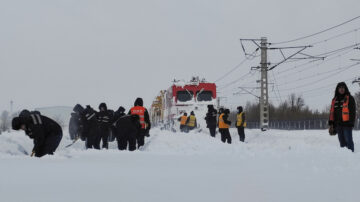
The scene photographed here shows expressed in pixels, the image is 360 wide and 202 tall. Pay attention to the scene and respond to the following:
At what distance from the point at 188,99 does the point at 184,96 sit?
10.5 inches

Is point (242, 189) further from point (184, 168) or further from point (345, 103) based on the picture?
point (345, 103)

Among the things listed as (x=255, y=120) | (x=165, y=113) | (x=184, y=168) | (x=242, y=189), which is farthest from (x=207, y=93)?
(x=255, y=120)

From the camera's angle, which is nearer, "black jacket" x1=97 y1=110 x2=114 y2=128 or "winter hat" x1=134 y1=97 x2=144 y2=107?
"winter hat" x1=134 y1=97 x2=144 y2=107

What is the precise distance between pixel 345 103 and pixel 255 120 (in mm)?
58795

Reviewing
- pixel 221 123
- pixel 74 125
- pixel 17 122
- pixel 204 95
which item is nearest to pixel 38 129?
pixel 17 122

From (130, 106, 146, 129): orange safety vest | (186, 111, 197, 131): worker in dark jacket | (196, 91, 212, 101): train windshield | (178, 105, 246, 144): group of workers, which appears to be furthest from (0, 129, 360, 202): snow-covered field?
(196, 91, 212, 101): train windshield

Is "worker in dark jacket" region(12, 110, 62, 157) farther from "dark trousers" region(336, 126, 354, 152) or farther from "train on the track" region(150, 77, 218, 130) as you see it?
"train on the track" region(150, 77, 218, 130)

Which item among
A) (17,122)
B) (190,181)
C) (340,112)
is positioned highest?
(340,112)

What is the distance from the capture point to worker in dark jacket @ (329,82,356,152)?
10.4 meters

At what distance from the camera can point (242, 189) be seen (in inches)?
192

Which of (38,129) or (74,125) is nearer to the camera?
(38,129)

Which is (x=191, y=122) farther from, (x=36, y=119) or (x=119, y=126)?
(x=36, y=119)

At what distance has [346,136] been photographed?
34.5 ft

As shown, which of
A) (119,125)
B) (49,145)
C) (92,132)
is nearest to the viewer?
(49,145)
